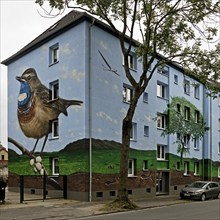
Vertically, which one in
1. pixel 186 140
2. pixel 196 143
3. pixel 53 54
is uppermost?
pixel 53 54

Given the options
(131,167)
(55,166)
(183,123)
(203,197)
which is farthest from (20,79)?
(203,197)

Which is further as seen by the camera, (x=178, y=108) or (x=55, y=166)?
(x=178, y=108)

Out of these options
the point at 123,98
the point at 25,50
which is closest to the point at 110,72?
the point at 123,98

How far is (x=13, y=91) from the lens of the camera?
2962 centimetres

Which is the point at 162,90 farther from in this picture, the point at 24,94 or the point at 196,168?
the point at 24,94

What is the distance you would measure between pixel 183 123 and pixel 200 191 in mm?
9340

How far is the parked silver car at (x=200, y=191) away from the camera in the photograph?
2633 centimetres

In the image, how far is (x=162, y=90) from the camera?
32.9 meters

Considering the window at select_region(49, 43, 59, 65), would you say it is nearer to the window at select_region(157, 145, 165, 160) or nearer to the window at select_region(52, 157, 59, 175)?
the window at select_region(52, 157, 59, 175)

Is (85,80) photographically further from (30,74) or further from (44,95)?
(30,74)

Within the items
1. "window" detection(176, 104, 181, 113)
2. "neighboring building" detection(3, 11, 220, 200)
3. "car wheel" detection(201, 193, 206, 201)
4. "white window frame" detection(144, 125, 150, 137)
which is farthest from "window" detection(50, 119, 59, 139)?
"window" detection(176, 104, 181, 113)

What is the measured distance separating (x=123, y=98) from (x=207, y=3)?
389 inches

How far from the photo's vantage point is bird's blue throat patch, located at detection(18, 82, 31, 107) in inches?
1089

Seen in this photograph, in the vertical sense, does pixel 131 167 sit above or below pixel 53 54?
below
